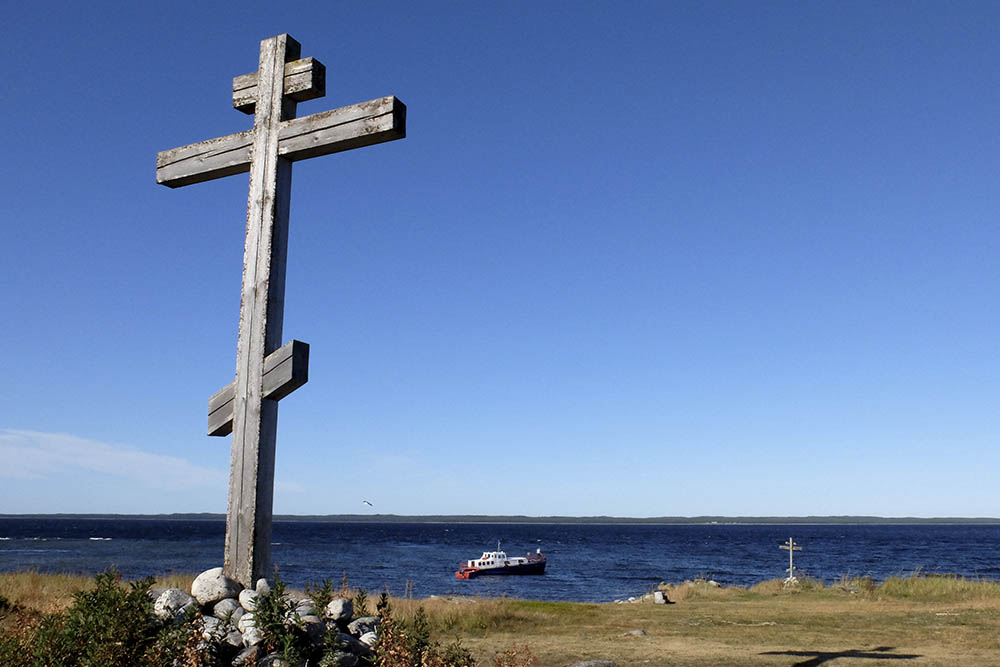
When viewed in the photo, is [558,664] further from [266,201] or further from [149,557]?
[149,557]

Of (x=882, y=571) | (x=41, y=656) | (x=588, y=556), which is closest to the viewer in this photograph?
(x=41, y=656)

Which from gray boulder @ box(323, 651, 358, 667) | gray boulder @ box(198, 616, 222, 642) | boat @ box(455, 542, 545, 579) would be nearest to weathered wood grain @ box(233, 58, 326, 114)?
gray boulder @ box(198, 616, 222, 642)

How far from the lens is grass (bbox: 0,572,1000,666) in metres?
11.9

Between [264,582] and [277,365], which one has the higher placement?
[277,365]

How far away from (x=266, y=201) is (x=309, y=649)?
3.16 m

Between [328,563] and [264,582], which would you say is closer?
[264,582]

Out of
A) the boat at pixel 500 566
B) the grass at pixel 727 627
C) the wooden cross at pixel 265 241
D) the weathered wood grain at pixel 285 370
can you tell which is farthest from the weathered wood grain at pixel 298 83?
the boat at pixel 500 566

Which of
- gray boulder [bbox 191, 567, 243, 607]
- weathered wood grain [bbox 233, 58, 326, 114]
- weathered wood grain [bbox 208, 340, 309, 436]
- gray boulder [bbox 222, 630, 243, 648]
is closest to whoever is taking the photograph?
gray boulder [bbox 222, 630, 243, 648]

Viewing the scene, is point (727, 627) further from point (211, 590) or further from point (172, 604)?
point (172, 604)

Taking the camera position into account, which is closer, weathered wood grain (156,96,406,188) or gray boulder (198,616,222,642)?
gray boulder (198,616,222,642)

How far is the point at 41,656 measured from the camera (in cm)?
444

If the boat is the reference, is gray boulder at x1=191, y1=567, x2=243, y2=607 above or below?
above

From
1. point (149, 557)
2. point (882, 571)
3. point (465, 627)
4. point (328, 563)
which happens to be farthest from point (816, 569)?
point (465, 627)

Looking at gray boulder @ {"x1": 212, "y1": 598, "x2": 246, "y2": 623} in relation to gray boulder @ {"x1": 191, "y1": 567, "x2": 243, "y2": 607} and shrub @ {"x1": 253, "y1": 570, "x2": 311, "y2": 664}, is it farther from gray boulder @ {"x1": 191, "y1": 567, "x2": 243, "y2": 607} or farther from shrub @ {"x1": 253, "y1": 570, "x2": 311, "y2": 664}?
shrub @ {"x1": 253, "y1": 570, "x2": 311, "y2": 664}
